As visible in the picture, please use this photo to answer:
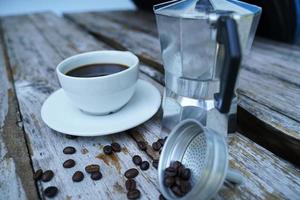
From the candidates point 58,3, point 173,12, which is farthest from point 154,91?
point 58,3

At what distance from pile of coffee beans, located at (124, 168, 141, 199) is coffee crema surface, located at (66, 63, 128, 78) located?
0.19 metres

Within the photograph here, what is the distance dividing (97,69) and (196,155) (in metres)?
0.25

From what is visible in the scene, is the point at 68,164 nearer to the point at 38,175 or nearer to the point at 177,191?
the point at 38,175

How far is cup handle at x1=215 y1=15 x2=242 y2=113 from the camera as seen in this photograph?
0.25 m

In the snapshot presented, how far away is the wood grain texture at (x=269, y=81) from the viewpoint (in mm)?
418

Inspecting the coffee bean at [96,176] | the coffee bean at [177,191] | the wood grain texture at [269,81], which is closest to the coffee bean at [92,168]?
the coffee bean at [96,176]

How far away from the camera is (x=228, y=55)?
10.2 inches

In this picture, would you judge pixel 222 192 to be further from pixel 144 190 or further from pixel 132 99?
pixel 132 99

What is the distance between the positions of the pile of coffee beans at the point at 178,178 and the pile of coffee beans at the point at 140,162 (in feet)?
0.15

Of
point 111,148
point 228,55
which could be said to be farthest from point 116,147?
point 228,55

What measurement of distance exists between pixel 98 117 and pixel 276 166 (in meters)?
0.27

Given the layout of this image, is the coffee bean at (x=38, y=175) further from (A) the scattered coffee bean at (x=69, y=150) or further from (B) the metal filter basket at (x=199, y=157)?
(B) the metal filter basket at (x=199, y=157)

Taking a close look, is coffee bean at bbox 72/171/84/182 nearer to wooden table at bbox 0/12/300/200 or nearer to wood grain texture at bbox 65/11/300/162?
wooden table at bbox 0/12/300/200

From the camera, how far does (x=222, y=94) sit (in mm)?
285
